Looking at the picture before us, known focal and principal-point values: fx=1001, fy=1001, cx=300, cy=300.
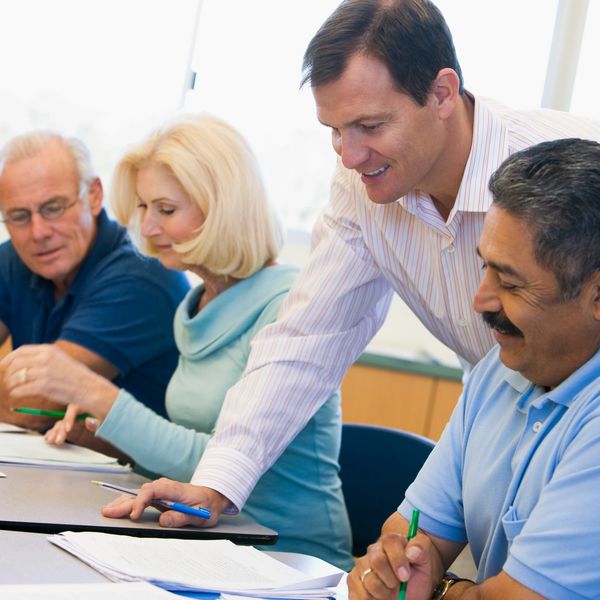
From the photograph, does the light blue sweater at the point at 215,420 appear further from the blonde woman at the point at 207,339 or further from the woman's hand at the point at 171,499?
the woman's hand at the point at 171,499

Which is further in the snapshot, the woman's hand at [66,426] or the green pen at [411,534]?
the woman's hand at [66,426]

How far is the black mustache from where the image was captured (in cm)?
133

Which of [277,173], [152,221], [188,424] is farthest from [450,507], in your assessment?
[277,173]

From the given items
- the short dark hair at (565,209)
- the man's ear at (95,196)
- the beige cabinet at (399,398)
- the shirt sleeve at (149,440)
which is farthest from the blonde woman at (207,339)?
the beige cabinet at (399,398)

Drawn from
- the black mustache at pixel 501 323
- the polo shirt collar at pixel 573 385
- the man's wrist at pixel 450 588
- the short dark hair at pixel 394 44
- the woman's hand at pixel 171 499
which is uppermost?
the short dark hair at pixel 394 44

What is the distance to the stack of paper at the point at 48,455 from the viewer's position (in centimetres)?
197

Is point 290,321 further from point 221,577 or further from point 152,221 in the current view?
point 221,577

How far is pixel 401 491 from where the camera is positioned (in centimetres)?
212

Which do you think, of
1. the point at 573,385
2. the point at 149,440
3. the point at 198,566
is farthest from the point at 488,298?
the point at 149,440

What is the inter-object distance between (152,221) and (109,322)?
0.31 metres

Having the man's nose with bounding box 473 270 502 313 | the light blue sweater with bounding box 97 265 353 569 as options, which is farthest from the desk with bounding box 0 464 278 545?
the man's nose with bounding box 473 270 502 313

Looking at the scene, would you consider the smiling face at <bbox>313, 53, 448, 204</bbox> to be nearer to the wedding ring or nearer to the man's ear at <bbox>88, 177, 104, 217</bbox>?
the wedding ring

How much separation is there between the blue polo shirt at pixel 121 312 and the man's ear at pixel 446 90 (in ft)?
3.49

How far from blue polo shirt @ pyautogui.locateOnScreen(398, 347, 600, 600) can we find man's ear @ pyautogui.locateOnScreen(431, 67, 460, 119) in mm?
444
